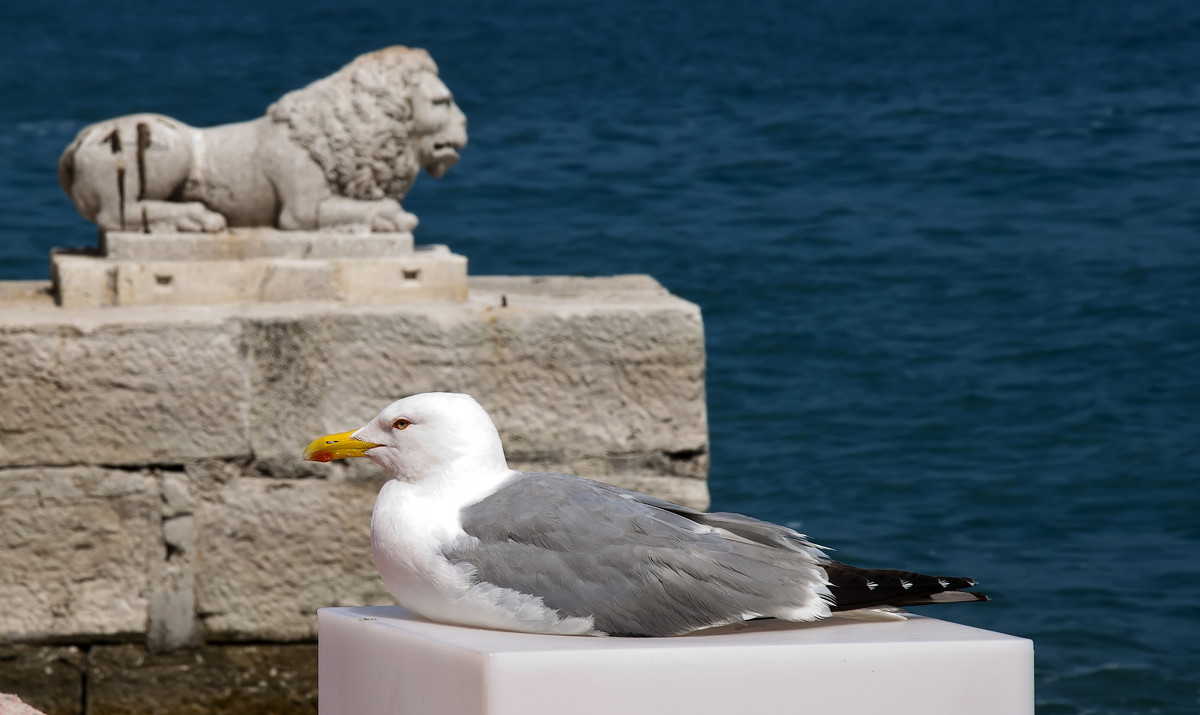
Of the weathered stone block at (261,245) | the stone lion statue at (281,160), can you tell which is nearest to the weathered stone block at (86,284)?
the weathered stone block at (261,245)

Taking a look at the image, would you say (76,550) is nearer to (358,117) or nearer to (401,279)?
(401,279)

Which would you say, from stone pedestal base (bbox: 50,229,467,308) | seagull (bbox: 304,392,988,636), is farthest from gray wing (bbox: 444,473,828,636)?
stone pedestal base (bbox: 50,229,467,308)

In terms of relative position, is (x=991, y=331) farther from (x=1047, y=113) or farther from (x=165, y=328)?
(x=165, y=328)

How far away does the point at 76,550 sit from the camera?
13.5 feet

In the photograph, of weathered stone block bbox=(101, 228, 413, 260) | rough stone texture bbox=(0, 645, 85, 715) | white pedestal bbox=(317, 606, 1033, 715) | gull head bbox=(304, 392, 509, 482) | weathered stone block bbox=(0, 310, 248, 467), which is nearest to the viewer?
white pedestal bbox=(317, 606, 1033, 715)

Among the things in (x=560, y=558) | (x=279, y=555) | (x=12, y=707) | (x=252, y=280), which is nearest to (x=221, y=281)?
(x=252, y=280)

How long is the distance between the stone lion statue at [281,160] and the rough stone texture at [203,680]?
4.03 feet

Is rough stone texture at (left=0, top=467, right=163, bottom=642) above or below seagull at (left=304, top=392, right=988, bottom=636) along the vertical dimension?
below

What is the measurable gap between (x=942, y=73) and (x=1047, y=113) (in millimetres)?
2313

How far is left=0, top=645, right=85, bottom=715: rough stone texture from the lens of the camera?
4.12m

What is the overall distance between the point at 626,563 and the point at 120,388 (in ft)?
7.29

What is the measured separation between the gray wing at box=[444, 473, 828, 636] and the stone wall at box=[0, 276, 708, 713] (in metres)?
1.89

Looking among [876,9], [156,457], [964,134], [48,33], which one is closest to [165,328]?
[156,457]

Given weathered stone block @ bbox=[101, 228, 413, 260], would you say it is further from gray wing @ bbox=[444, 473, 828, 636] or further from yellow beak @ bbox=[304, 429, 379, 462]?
gray wing @ bbox=[444, 473, 828, 636]
